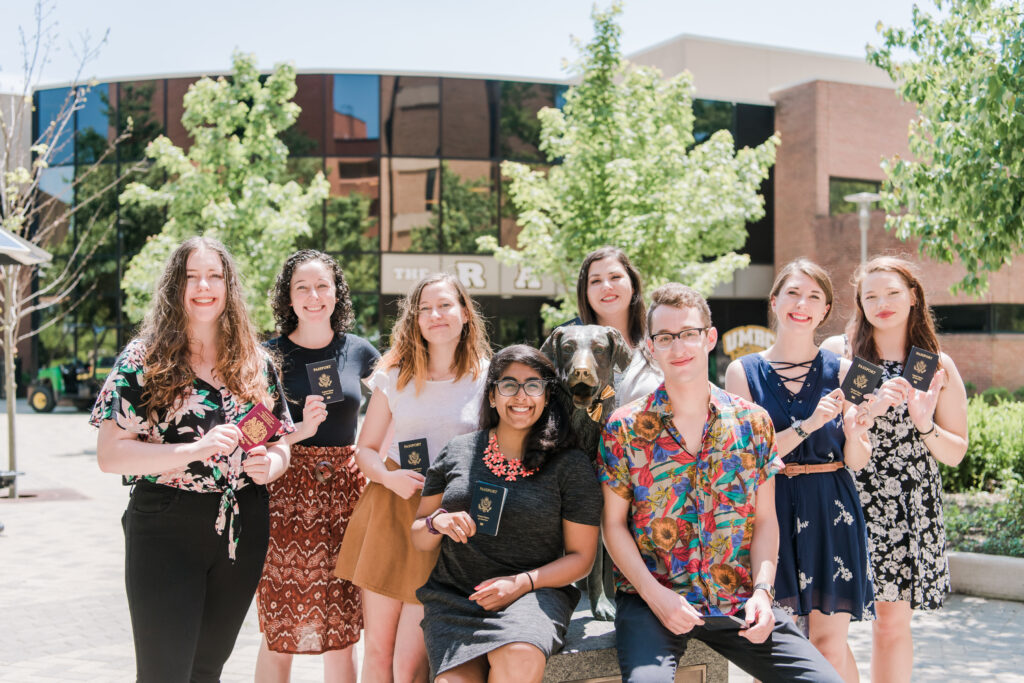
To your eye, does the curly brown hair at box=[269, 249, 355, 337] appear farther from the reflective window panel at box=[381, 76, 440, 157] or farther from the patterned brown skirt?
the reflective window panel at box=[381, 76, 440, 157]

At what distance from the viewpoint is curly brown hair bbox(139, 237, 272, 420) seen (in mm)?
3275

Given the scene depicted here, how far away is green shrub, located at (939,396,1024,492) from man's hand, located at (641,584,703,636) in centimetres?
768

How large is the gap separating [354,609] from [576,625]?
1.07 meters

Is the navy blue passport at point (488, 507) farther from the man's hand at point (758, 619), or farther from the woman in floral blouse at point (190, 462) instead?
the man's hand at point (758, 619)

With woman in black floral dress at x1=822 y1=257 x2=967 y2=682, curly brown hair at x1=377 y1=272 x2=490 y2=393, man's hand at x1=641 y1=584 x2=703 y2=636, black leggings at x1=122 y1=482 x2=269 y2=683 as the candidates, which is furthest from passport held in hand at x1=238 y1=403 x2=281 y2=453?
woman in black floral dress at x1=822 y1=257 x2=967 y2=682

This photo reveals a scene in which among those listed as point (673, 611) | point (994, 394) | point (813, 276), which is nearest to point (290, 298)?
point (673, 611)

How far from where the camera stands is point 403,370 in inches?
159

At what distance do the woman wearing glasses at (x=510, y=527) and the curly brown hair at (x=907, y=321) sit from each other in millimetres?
1624

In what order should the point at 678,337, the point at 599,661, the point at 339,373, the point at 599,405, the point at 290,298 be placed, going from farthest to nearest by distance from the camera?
1. the point at 290,298
2. the point at 339,373
3. the point at 599,405
4. the point at 599,661
5. the point at 678,337

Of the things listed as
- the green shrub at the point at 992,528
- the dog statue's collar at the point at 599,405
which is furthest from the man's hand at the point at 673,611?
the green shrub at the point at 992,528

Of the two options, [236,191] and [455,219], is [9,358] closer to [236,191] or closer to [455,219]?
[236,191]

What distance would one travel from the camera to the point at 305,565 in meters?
4.03

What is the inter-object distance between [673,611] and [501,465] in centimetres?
89

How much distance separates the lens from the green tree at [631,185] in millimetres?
16656
